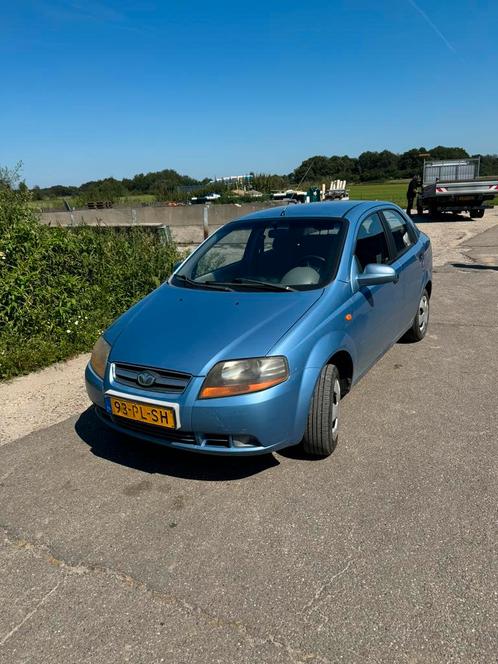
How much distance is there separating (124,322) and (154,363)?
2.36 ft

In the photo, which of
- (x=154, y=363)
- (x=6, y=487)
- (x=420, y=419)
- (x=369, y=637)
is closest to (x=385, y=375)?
(x=420, y=419)

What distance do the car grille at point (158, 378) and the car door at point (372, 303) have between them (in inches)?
51.8

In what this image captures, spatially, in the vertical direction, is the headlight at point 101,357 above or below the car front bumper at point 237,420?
above

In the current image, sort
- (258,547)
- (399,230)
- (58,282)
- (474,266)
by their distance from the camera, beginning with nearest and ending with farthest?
(258,547) < (399,230) < (58,282) < (474,266)

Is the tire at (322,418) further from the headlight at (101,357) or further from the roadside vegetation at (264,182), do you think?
the roadside vegetation at (264,182)

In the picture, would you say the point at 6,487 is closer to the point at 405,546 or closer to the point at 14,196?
the point at 405,546

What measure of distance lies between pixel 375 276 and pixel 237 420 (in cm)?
160

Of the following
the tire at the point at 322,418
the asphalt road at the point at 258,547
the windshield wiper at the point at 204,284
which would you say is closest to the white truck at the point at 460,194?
the asphalt road at the point at 258,547

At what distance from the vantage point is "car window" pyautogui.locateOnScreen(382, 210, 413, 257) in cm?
461

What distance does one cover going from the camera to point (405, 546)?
7.88ft

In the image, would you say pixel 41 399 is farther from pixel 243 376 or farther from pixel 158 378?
pixel 243 376

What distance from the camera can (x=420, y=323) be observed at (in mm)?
5340

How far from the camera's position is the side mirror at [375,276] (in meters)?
3.52

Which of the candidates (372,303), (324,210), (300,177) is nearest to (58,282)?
(324,210)
